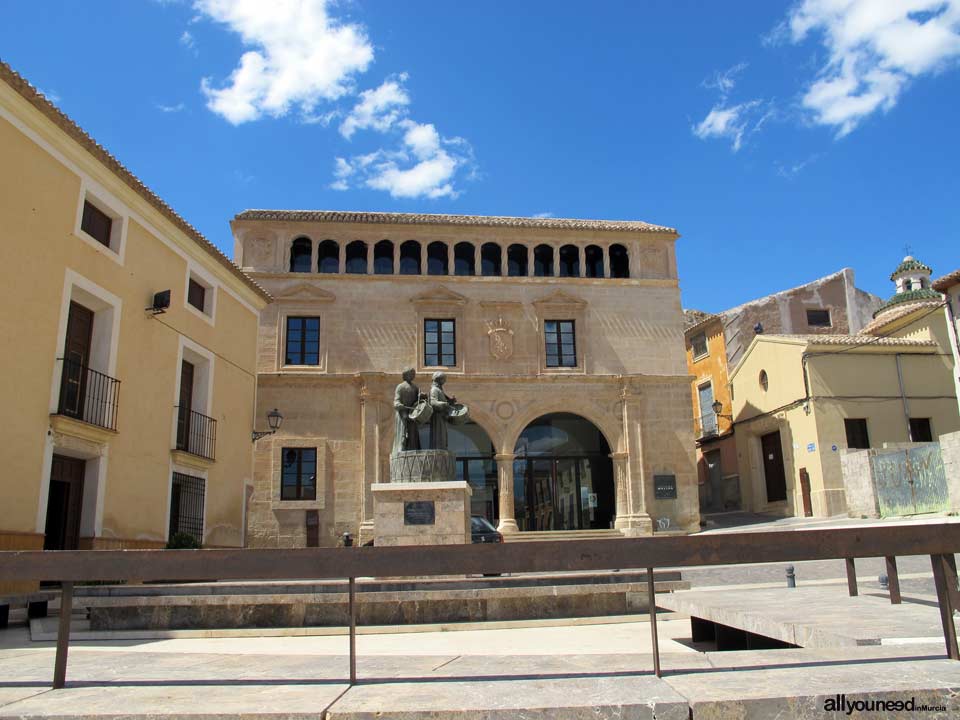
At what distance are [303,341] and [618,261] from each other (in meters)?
11.4

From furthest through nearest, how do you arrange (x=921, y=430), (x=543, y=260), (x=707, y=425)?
(x=707, y=425) → (x=543, y=260) → (x=921, y=430)

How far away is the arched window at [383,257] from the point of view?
27.5 metres

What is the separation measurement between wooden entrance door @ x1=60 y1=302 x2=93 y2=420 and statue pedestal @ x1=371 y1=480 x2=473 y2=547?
5.46 meters

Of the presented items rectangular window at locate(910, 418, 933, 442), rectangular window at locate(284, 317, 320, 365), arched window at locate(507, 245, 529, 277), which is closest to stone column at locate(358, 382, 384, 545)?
rectangular window at locate(284, 317, 320, 365)

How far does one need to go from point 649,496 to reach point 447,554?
24.1 metres

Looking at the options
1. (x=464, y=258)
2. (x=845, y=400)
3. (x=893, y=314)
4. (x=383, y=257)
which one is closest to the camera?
(x=845, y=400)

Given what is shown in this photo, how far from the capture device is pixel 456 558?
122 inches

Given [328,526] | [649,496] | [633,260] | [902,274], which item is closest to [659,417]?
[649,496]

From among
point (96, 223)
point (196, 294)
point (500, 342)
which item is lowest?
point (196, 294)

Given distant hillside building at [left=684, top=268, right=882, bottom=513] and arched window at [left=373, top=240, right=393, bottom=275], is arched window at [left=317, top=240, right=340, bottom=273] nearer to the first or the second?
arched window at [left=373, top=240, right=393, bottom=275]

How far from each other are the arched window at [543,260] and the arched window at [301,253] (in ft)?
25.5

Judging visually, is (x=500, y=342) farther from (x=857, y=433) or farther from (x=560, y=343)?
(x=857, y=433)

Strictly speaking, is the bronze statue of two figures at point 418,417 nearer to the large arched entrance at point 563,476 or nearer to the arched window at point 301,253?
the large arched entrance at point 563,476

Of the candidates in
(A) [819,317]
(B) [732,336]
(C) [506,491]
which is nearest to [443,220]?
(C) [506,491]
